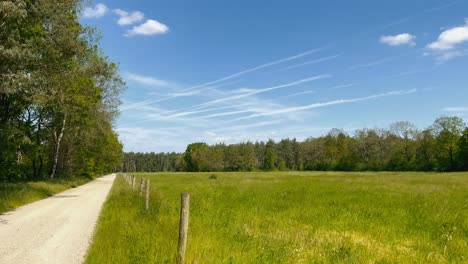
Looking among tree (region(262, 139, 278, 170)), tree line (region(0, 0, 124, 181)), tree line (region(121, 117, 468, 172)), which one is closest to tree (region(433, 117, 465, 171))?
tree line (region(121, 117, 468, 172))

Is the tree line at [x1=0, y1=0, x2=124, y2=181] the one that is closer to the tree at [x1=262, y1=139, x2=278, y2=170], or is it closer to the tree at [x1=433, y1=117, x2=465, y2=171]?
the tree at [x1=433, y1=117, x2=465, y2=171]

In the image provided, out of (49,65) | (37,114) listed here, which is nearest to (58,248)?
(49,65)

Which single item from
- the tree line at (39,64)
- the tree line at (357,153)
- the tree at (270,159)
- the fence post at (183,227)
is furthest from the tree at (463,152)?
the fence post at (183,227)

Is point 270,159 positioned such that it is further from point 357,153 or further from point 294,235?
point 294,235

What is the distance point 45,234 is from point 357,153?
128825 mm

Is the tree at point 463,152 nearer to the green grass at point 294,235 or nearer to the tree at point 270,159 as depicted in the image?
the tree at point 270,159

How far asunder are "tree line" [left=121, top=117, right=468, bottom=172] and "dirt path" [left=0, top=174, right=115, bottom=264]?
98.7 meters

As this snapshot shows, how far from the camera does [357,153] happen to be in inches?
5148

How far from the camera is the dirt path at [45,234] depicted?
9.28 meters

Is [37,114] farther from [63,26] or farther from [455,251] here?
[455,251]

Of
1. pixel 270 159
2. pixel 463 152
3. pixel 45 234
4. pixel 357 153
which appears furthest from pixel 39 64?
pixel 270 159

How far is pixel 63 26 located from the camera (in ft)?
63.7

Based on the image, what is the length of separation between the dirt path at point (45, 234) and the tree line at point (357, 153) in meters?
98.7

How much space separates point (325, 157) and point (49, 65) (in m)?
134
